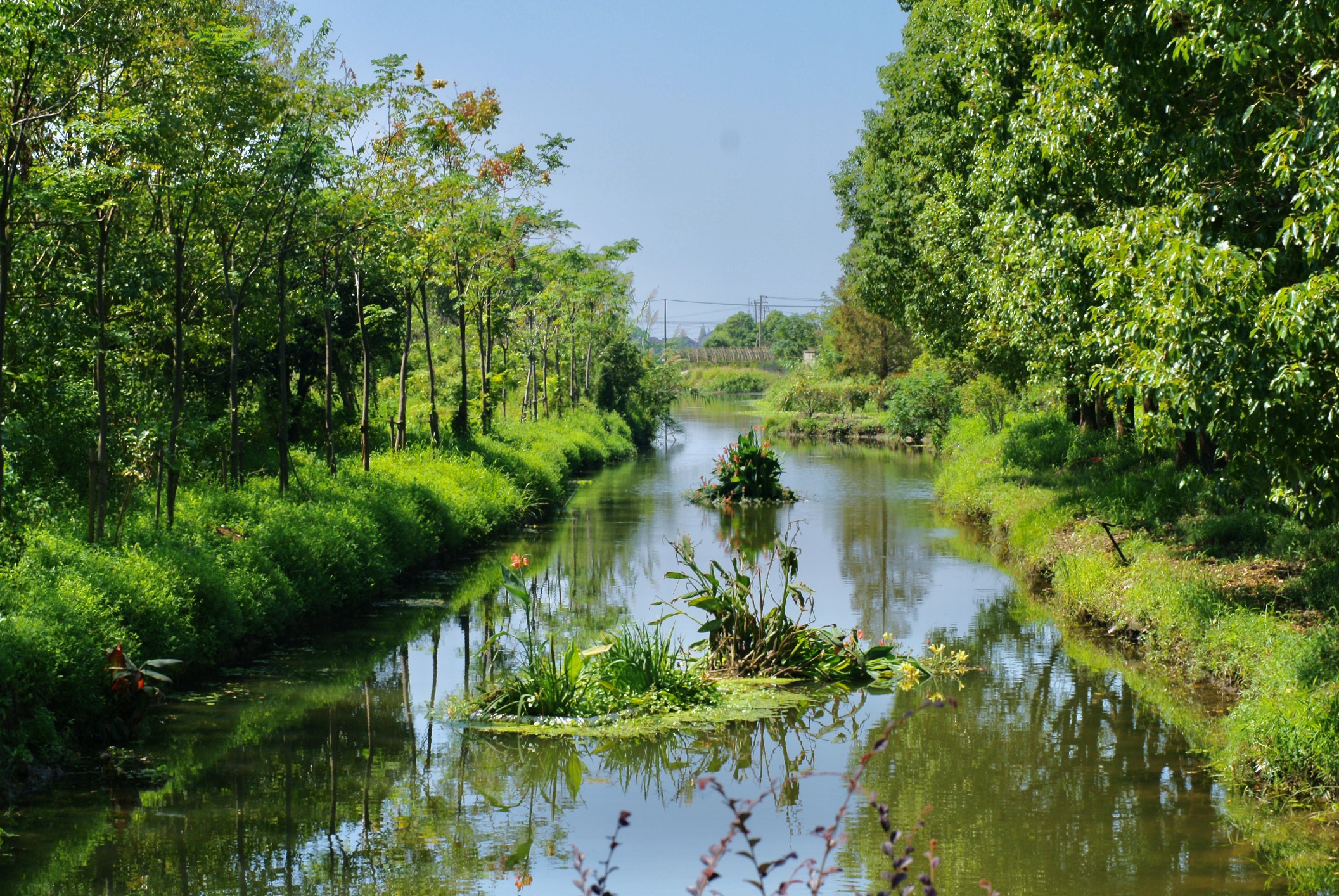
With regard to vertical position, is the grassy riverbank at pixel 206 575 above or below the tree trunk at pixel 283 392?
below

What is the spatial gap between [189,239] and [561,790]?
8387 millimetres

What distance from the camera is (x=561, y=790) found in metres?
8.48

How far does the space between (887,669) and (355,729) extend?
5.16m

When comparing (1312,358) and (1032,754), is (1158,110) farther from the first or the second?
(1032,754)

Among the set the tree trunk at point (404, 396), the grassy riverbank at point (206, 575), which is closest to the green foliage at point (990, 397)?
the tree trunk at point (404, 396)

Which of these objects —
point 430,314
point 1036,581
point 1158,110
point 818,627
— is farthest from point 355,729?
point 430,314

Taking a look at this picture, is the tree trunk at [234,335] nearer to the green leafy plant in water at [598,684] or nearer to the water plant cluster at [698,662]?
the water plant cluster at [698,662]

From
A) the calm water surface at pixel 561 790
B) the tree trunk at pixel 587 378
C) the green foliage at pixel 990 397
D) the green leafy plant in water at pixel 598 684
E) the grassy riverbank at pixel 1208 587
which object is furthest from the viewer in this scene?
the tree trunk at pixel 587 378

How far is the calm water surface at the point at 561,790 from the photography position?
6855 mm

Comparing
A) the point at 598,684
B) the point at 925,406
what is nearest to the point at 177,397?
the point at 598,684

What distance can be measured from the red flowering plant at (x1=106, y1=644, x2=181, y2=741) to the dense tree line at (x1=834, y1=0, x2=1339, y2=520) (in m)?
7.49

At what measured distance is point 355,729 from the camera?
978 centimetres

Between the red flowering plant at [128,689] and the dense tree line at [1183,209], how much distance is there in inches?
295

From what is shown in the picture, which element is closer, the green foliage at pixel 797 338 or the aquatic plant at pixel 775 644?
the aquatic plant at pixel 775 644
